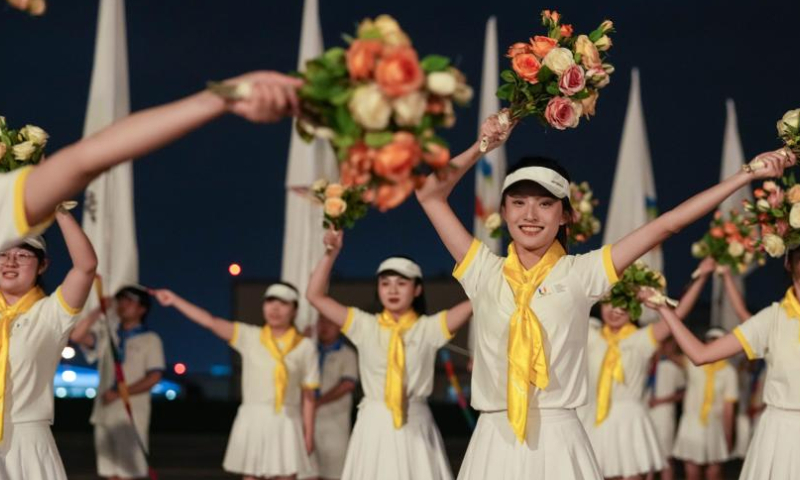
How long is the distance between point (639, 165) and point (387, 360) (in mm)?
8207

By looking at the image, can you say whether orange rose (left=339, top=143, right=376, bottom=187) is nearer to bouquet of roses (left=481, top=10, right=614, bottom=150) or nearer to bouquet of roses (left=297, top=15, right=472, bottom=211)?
bouquet of roses (left=297, top=15, right=472, bottom=211)

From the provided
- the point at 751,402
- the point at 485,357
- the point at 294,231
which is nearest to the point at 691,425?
the point at 751,402

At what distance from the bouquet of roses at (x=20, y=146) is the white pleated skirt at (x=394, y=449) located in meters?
3.13

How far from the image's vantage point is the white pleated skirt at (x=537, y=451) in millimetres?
4598

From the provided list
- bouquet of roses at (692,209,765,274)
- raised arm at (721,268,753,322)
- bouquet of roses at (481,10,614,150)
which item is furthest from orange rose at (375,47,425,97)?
raised arm at (721,268,753,322)

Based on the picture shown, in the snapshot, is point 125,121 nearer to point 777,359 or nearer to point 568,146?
point 777,359

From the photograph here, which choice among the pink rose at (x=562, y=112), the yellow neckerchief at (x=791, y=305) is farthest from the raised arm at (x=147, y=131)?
the yellow neckerchief at (x=791, y=305)

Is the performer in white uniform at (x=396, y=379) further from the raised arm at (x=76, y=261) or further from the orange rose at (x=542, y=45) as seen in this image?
the orange rose at (x=542, y=45)

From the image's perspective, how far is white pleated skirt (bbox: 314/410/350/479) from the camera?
1093cm

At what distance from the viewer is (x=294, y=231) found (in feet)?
37.8

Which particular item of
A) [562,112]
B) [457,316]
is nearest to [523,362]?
[562,112]

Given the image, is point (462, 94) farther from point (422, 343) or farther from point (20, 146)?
point (422, 343)

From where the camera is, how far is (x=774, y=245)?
5852 millimetres

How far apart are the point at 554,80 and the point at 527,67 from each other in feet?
0.36
